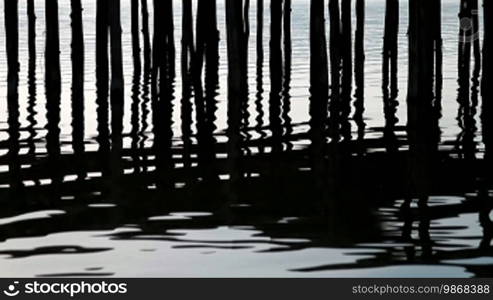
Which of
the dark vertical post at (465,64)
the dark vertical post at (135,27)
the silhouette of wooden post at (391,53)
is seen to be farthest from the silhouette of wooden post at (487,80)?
the dark vertical post at (135,27)

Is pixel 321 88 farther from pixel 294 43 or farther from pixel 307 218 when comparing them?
pixel 294 43

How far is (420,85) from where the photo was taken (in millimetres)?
18172

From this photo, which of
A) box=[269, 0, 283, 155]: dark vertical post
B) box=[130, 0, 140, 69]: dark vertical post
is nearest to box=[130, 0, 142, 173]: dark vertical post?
box=[130, 0, 140, 69]: dark vertical post

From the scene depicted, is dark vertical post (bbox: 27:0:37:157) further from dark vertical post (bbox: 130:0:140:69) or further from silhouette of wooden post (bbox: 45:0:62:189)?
dark vertical post (bbox: 130:0:140:69)

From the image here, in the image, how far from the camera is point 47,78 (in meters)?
23.4

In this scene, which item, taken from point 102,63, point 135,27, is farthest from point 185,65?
point 135,27

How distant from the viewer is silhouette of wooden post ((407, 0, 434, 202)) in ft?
53.6

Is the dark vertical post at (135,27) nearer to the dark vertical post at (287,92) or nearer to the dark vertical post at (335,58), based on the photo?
the dark vertical post at (287,92)

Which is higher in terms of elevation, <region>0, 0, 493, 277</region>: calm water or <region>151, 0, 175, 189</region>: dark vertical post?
<region>151, 0, 175, 189</region>: dark vertical post

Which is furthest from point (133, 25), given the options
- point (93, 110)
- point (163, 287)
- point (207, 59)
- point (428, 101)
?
point (163, 287)

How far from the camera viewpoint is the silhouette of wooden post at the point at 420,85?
16344mm

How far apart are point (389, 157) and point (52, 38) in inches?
255

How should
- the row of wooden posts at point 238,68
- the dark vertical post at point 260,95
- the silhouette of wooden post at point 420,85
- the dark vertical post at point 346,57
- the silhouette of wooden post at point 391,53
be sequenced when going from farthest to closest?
the dark vertical post at point 346,57, the silhouette of wooden post at point 391,53, the dark vertical post at point 260,95, the row of wooden posts at point 238,68, the silhouette of wooden post at point 420,85

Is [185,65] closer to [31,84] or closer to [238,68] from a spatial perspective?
[238,68]
